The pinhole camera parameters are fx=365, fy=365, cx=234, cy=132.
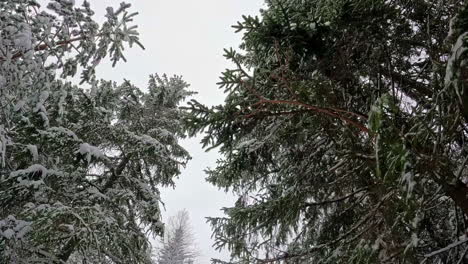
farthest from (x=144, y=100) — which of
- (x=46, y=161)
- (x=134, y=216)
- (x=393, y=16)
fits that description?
(x=393, y=16)

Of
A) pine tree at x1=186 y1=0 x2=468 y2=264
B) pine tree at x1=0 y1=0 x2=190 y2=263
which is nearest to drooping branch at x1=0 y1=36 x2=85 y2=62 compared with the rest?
pine tree at x1=0 y1=0 x2=190 y2=263

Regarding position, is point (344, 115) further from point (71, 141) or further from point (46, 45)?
point (71, 141)

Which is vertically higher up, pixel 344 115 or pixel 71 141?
pixel 71 141

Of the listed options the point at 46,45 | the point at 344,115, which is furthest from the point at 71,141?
the point at 344,115

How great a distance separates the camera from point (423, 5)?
4.65 meters

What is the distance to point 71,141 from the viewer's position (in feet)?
23.0

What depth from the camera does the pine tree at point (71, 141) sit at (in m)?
3.80

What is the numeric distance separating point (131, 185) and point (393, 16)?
6.91 meters

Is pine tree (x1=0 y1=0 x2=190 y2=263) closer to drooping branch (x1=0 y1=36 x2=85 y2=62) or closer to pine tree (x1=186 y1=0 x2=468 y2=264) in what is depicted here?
drooping branch (x1=0 y1=36 x2=85 y2=62)

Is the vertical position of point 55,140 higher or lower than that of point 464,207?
higher

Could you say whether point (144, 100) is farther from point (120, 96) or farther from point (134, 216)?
point (134, 216)

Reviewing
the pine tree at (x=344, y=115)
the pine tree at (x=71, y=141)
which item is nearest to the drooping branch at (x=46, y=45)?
the pine tree at (x=71, y=141)

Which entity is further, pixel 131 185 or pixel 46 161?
pixel 131 185

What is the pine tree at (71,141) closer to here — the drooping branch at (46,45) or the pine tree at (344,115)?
the drooping branch at (46,45)
